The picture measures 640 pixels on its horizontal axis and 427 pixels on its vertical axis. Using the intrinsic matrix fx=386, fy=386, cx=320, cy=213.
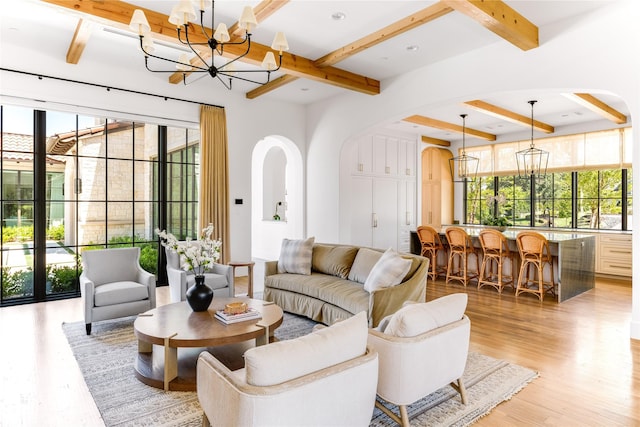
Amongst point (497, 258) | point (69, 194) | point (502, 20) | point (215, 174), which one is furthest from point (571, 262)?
point (69, 194)

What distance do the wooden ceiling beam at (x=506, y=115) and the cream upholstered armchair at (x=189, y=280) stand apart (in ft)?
15.0

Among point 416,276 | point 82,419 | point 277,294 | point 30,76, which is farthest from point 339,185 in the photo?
point 82,419

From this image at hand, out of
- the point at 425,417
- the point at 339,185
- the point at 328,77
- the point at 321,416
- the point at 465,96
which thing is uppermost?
the point at 328,77

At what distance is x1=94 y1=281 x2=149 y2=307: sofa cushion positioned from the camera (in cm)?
387

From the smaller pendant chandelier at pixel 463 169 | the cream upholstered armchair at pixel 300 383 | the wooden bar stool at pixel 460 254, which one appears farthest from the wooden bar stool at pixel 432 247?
the cream upholstered armchair at pixel 300 383

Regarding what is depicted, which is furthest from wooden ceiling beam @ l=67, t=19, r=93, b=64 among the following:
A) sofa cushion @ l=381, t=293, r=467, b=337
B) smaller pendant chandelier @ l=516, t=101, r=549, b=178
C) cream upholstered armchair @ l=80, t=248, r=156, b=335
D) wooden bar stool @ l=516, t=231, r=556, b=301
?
smaller pendant chandelier @ l=516, t=101, r=549, b=178

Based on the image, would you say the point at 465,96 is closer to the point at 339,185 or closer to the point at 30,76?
the point at 339,185

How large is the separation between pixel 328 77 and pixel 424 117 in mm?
3056

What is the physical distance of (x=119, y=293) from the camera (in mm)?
Result: 3965

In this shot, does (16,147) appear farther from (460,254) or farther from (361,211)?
(460,254)

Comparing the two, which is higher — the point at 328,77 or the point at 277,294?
the point at 328,77

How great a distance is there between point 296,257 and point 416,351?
2.77 meters

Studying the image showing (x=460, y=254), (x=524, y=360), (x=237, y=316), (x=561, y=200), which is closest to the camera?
(x=237, y=316)

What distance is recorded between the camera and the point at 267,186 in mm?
9469
